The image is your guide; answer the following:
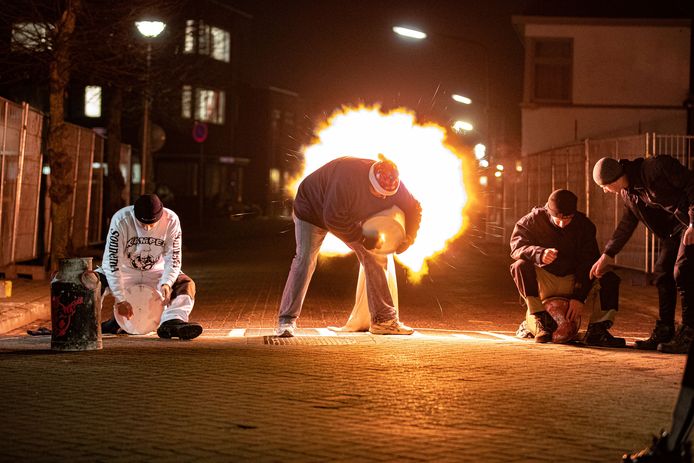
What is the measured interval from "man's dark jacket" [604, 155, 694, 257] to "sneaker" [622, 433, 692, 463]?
503cm

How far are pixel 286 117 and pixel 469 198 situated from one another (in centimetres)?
6788

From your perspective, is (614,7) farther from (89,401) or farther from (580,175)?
(89,401)

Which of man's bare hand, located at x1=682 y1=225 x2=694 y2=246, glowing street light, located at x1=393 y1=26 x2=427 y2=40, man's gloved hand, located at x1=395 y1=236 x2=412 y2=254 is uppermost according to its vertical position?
glowing street light, located at x1=393 y1=26 x2=427 y2=40

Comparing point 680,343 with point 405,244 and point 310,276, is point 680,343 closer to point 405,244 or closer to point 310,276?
point 405,244

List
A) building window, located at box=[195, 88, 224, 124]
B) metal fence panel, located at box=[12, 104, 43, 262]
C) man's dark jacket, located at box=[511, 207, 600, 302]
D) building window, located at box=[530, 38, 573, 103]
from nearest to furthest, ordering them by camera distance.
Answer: man's dark jacket, located at box=[511, 207, 600, 302], metal fence panel, located at box=[12, 104, 43, 262], building window, located at box=[530, 38, 573, 103], building window, located at box=[195, 88, 224, 124]

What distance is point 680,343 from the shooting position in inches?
411

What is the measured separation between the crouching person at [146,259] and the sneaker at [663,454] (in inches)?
273

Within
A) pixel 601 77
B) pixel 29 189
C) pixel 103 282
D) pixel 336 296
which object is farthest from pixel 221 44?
pixel 103 282

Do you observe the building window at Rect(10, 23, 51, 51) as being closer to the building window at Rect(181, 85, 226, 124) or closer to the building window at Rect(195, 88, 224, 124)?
the building window at Rect(181, 85, 226, 124)

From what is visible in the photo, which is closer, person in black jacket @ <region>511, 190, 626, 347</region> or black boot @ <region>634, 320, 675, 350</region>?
black boot @ <region>634, 320, 675, 350</region>

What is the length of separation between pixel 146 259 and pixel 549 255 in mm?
4198

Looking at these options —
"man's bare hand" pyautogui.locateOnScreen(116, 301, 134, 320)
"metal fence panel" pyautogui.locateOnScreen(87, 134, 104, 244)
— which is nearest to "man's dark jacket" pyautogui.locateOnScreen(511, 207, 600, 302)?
"man's bare hand" pyautogui.locateOnScreen(116, 301, 134, 320)

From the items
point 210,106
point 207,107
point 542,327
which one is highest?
point 210,106

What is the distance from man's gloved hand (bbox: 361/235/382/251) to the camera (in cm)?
1082
